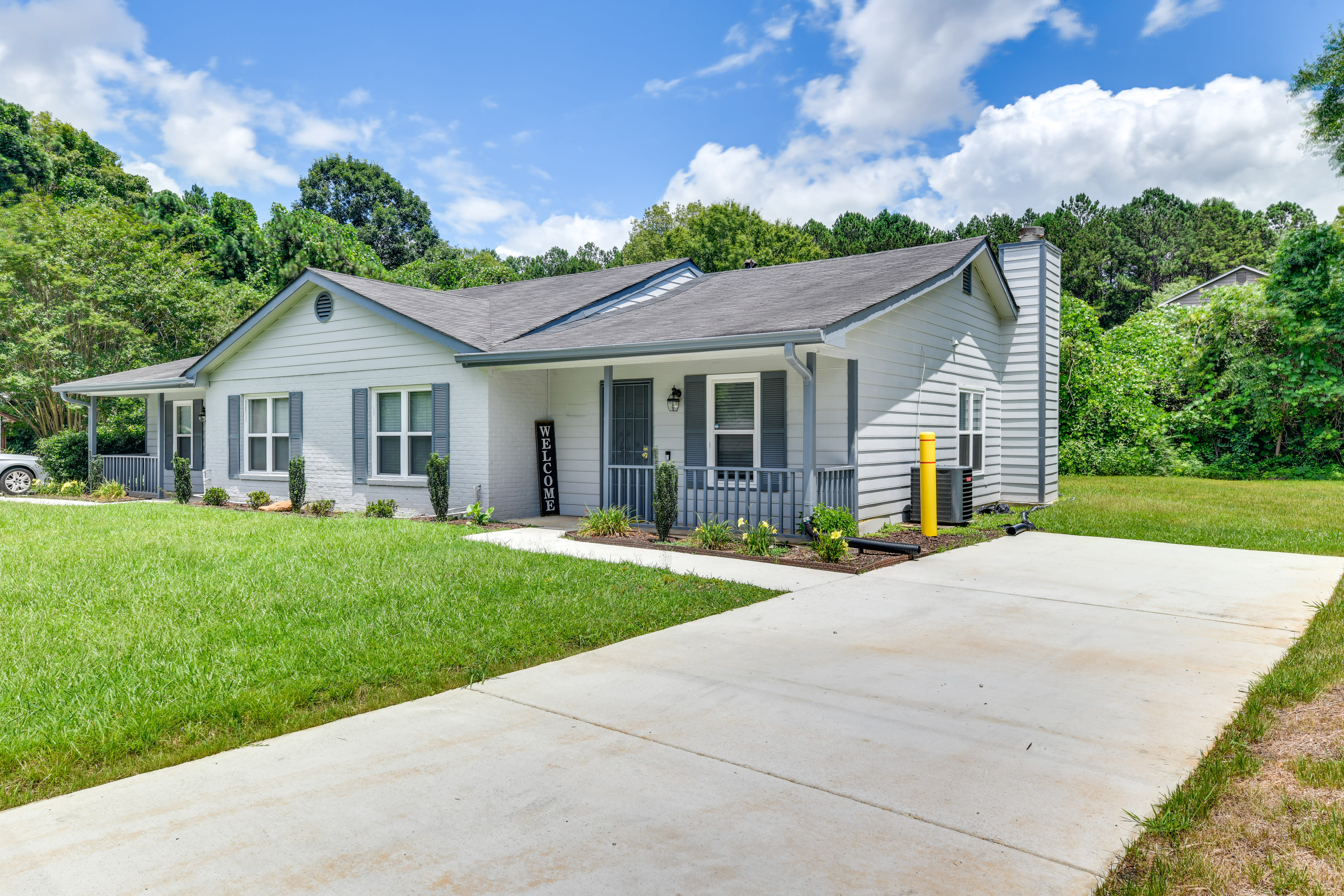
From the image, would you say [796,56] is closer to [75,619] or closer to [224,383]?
[224,383]

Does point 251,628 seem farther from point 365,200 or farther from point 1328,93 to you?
point 365,200

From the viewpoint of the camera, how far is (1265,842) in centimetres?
271

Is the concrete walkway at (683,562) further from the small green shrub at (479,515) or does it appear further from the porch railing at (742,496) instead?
the porch railing at (742,496)

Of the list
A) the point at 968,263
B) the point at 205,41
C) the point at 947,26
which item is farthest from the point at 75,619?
the point at 205,41

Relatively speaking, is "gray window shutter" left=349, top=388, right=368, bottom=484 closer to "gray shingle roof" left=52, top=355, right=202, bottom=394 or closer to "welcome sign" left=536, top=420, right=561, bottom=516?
"welcome sign" left=536, top=420, right=561, bottom=516

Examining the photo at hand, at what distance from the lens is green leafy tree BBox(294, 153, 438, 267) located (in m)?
51.8

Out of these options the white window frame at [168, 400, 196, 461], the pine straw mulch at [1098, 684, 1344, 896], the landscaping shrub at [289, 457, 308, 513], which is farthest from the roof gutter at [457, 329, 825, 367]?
the white window frame at [168, 400, 196, 461]

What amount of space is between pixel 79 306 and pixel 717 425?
62.7 ft

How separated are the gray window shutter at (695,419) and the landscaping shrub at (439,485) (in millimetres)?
3168

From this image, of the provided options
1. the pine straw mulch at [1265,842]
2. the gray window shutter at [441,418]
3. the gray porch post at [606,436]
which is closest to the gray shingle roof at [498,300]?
the gray window shutter at [441,418]

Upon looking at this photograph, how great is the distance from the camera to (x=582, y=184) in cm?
3234

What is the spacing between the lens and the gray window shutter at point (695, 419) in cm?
1109

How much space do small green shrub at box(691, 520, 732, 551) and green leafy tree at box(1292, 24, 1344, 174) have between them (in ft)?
36.1

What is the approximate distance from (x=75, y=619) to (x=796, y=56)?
1974cm
